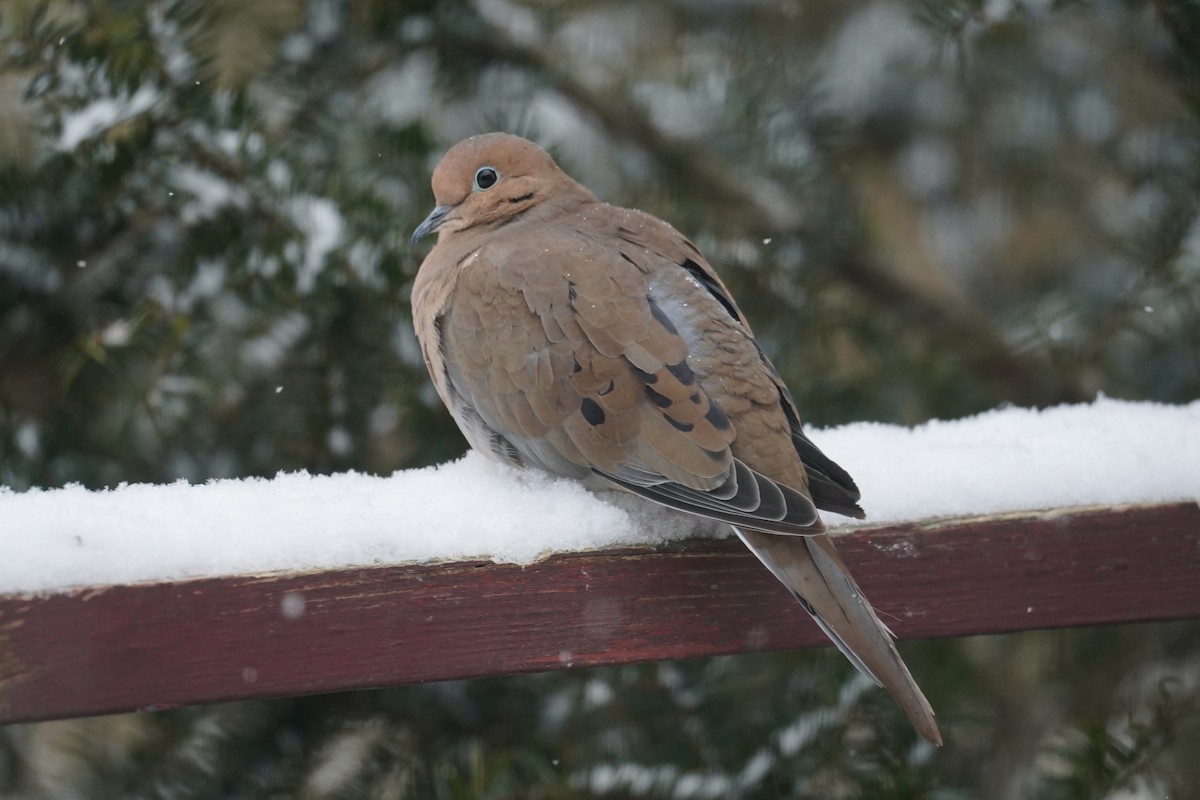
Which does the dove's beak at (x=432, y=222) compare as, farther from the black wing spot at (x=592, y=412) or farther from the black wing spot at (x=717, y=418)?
the black wing spot at (x=717, y=418)

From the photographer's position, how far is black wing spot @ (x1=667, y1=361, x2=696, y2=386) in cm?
165

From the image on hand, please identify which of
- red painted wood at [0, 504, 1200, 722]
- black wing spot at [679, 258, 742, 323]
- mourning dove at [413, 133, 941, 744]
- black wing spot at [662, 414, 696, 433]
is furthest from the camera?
black wing spot at [679, 258, 742, 323]

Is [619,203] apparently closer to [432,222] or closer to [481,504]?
[432,222]

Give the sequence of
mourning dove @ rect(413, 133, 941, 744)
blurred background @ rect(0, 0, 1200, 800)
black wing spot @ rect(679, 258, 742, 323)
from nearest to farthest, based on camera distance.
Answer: mourning dove @ rect(413, 133, 941, 744), black wing spot @ rect(679, 258, 742, 323), blurred background @ rect(0, 0, 1200, 800)

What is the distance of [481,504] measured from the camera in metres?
1.56

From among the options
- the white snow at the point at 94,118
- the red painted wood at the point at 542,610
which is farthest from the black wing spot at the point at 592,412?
the white snow at the point at 94,118

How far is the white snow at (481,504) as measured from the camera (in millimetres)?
1356

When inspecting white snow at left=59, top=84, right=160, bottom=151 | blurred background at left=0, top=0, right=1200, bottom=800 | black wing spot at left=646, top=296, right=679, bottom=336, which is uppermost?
white snow at left=59, top=84, right=160, bottom=151

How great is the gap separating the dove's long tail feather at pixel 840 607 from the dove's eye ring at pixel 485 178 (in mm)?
901

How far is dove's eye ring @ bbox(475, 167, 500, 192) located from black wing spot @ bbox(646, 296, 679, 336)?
536mm

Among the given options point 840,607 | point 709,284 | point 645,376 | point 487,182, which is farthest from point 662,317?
point 487,182

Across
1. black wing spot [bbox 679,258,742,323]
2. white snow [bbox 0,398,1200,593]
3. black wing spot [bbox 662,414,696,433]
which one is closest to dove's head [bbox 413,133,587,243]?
black wing spot [bbox 679,258,742,323]

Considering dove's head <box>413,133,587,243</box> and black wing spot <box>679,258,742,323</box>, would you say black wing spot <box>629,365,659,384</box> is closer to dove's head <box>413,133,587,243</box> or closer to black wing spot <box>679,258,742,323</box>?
black wing spot <box>679,258,742,323</box>

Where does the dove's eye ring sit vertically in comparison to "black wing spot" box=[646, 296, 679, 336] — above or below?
below
